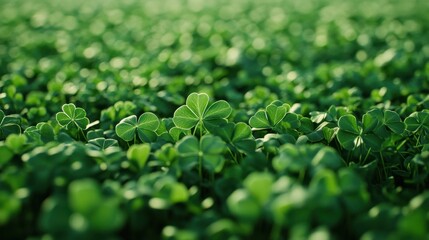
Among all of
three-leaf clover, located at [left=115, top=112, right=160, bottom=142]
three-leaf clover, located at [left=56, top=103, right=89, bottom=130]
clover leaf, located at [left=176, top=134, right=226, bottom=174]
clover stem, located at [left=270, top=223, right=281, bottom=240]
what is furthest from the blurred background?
clover stem, located at [left=270, top=223, right=281, bottom=240]

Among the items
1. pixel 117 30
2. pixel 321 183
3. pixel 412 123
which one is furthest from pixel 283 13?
pixel 321 183

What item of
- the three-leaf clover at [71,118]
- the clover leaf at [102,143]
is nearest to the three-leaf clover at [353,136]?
the clover leaf at [102,143]

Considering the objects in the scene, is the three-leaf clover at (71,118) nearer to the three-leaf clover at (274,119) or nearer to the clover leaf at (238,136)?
the clover leaf at (238,136)

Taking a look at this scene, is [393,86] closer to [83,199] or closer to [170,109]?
[170,109]

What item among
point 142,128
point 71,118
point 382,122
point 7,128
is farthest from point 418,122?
point 7,128

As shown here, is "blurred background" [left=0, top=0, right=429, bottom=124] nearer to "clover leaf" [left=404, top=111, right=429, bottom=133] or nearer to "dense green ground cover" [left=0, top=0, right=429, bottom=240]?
"dense green ground cover" [left=0, top=0, right=429, bottom=240]

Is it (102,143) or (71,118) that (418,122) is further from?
(71,118)
